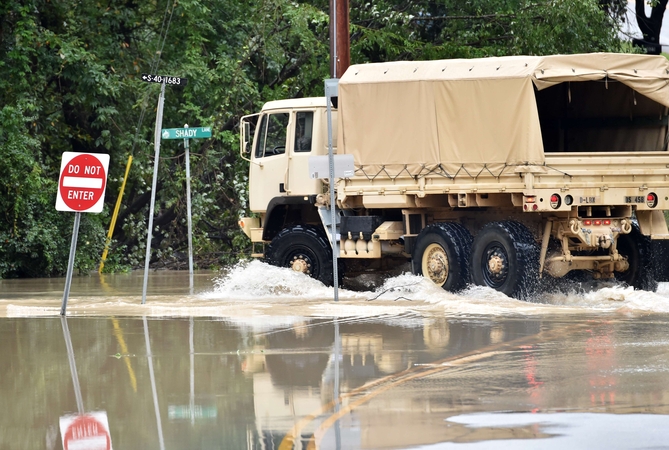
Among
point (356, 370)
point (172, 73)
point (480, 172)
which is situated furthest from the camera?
point (172, 73)

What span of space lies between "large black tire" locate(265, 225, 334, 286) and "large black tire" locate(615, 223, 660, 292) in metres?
4.69

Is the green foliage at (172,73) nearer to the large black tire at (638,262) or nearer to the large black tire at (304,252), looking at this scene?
the large black tire at (304,252)

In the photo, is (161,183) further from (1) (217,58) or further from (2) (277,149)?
(2) (277,149)

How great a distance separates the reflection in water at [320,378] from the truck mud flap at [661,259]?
4.34 m

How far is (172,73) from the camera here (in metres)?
27.4

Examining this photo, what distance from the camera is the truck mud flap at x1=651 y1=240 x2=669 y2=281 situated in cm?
1800

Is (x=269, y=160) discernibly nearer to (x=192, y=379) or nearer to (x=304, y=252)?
(x=304, y=252)

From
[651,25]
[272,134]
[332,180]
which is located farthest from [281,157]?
[651,25]

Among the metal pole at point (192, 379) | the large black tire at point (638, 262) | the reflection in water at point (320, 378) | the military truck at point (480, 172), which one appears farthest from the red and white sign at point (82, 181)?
the large black tire at point (638, 262)

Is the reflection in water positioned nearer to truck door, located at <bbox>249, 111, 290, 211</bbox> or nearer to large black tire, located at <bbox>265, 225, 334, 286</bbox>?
large black tire, located at <bbox>265, 225, 334, 286</bbox>

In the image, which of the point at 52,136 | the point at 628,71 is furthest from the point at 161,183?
the point at 628,71

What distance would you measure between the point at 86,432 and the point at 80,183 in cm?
805

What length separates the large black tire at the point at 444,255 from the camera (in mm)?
17875

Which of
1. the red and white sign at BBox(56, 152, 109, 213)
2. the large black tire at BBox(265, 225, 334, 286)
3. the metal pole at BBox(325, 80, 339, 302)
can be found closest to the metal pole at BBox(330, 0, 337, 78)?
the large black tire at BBox(265, 225, 334, 286)
